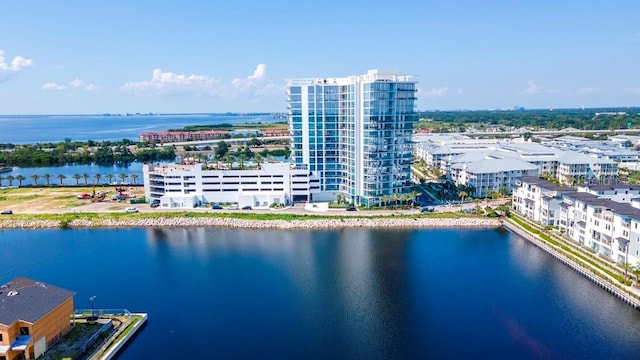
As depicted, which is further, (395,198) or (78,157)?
(78,157)

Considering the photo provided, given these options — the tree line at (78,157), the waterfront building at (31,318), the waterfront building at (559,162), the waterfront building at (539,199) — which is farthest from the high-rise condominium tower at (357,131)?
the tree line at (78,157)

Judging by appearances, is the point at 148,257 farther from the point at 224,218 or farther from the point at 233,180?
the point at 233,180

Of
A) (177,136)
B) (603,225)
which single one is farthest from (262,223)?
(177,136)

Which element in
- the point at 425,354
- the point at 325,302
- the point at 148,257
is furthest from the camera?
the point at 148,257

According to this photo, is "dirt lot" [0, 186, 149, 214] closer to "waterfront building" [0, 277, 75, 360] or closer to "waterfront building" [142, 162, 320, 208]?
"waterfront building" [142, 162, 320, 208]

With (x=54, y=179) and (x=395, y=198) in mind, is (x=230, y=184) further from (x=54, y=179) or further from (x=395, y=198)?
(x=54, y=179)

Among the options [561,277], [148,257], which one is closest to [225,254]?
[148,257]
